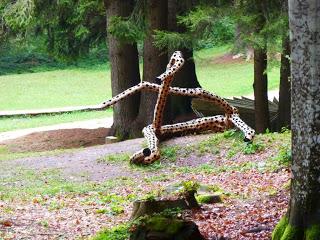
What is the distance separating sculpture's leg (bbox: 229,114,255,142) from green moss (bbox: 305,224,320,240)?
835 centimetres

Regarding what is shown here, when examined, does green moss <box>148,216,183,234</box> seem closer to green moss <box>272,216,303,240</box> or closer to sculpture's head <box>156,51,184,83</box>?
green moss <box>272,216,303,240</box>

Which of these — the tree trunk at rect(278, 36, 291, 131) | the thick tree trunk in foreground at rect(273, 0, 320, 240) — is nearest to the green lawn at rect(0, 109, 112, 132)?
the tree trunk at rect(278, 36, 291, 131)

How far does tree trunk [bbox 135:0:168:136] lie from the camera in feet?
57.6

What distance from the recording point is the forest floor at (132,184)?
7.38 m

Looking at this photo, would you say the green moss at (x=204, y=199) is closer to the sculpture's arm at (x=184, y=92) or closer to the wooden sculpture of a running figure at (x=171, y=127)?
the wooden sculpture of a running figure at (x=171, y=127)

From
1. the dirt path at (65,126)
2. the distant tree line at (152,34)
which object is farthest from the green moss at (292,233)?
the dirt path at (65,126)

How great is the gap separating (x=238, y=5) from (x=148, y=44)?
429 cm

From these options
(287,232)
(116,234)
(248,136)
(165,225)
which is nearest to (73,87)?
(248,136)

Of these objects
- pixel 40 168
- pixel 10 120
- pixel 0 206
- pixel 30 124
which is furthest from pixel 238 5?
pixel 10 120

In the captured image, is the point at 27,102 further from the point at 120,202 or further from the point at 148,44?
the point at 120,202

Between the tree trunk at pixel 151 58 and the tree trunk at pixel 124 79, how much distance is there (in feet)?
1.60

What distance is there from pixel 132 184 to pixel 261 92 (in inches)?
220

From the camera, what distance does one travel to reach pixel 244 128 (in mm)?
13969

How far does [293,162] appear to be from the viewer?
5.29 m
